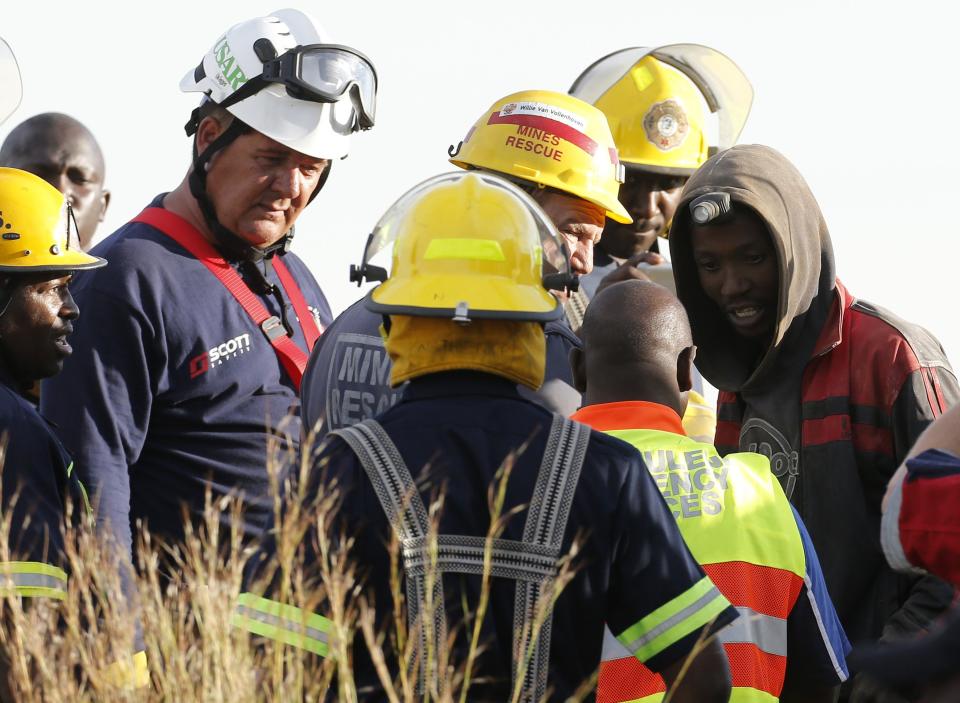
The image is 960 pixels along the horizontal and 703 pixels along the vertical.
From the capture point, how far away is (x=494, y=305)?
11.3ft

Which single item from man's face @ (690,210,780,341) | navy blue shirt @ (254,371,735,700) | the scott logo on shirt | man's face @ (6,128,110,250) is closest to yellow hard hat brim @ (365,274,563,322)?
navy blue shirt @ (254,371,735,700)

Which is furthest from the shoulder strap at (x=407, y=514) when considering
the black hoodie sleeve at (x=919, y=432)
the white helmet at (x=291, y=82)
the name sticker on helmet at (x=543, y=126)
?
the name sticker on helmet at (x=543, y=126)

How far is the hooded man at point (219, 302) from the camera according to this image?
5207 millimetres

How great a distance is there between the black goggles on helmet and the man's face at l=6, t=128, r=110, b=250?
3.12m

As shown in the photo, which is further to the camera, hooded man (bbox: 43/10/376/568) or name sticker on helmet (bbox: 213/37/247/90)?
name sticker on helmet (bbox: 213/37/247/90)

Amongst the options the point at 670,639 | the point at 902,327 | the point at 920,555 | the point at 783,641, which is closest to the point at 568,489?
the point at 670,639

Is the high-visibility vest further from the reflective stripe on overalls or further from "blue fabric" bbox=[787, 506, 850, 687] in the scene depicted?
the reflective stripe on overalls

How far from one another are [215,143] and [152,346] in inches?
36.1

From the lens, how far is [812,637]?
13.2ft

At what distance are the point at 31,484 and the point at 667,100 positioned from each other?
526cm

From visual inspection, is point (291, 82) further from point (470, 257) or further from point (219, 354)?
point (470, 257)

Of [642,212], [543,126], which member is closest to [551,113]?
[543,126]

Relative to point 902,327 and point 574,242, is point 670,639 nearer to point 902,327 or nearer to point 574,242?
point 902,327

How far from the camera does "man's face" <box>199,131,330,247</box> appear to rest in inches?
225
